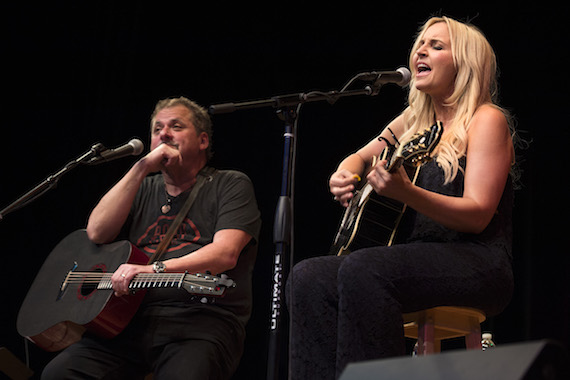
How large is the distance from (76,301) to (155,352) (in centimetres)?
50

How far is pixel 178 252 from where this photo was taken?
2.88m

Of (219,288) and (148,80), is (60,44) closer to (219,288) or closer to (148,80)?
(148,80)

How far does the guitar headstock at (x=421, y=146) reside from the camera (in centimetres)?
198

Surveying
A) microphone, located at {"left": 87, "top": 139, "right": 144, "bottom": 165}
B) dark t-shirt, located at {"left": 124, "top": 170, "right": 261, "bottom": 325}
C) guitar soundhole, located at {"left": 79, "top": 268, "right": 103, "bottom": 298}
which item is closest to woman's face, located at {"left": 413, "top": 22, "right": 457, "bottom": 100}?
dark t-shirt, located at {"left": 124, "top": 170, "right": 261, "bottom": 325}

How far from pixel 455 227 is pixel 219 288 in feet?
3.49

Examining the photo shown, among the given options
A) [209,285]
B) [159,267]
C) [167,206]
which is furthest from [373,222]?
[167,206]

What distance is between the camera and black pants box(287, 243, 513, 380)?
177cm

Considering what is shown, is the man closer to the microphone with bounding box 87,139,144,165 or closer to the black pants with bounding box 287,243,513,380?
the microphone with bounding box 87,139,144,165

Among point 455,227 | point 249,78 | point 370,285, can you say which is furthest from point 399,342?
point 249,78

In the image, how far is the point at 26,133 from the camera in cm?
421

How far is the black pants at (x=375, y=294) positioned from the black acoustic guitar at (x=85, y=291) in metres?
0.66

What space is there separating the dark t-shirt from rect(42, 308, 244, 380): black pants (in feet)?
0.25

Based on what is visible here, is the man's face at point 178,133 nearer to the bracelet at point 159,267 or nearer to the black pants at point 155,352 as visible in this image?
the bracelet at point 159,267

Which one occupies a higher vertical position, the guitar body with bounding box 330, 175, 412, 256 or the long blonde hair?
the long blonde hair
